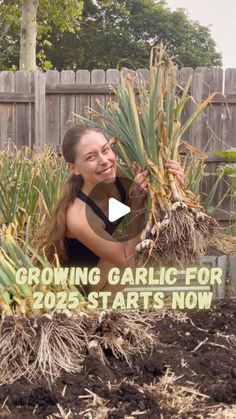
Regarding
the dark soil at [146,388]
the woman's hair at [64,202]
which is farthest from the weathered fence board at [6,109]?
the dark soil at [146,388]

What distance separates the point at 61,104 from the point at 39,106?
17 centimetres

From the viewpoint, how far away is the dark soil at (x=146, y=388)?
1.20 metres

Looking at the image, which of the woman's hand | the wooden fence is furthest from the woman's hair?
the wooden fence

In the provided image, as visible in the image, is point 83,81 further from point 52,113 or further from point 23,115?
point 23,115

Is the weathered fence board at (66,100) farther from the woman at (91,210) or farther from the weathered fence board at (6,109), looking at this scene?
the woman at (91,210)

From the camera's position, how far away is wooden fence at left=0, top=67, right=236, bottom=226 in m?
5.06

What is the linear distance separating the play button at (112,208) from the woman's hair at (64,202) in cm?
4

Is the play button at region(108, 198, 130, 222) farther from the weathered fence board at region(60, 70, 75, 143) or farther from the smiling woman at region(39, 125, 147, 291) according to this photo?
the weathered fence board at region(60, 70, 75, 143)

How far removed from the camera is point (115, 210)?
1455 millimetres

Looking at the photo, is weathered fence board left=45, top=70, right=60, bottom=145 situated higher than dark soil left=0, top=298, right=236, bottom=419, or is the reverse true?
weathered fence board left=45, top=70, right=60, bottom=145

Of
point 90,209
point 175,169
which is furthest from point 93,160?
point 175,169

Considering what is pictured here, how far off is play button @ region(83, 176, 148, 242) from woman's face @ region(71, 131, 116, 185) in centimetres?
2

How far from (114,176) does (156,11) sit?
480mm

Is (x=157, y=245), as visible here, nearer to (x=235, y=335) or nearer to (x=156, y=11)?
(x=235, y=335)
